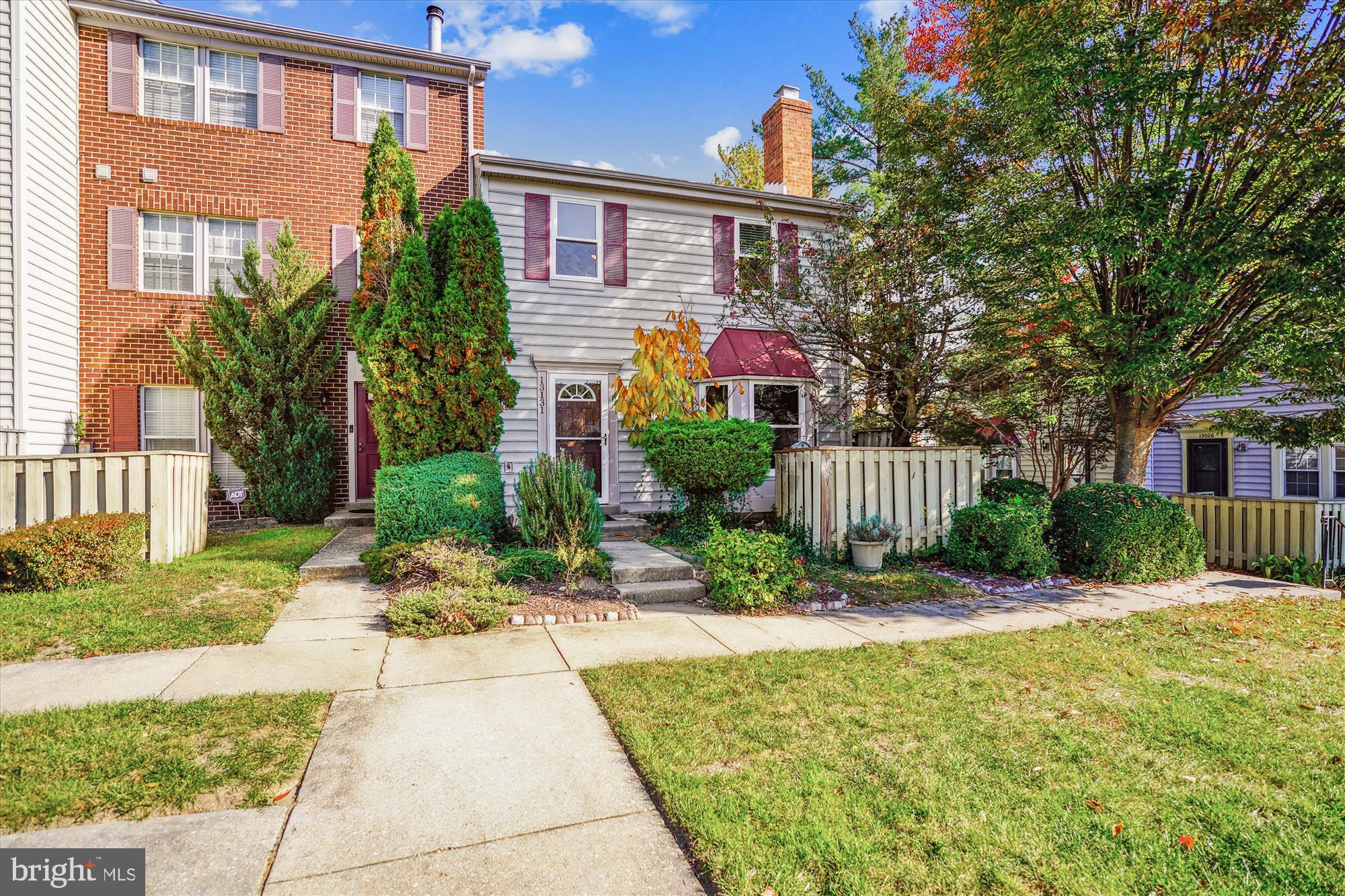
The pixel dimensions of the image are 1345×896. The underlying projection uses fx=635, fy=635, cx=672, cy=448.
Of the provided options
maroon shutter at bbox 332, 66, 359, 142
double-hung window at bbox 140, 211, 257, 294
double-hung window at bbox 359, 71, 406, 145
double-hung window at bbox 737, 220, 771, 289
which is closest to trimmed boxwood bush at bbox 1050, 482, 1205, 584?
double-hung window at bbox 737, 220, 771, 289

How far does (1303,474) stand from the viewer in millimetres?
12992

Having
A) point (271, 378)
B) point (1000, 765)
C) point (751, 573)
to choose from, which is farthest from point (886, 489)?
point (271, 378)

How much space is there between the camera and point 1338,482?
40.9ft

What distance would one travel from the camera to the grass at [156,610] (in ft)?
13.9

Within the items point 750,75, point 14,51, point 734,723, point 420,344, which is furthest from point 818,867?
point 750,75

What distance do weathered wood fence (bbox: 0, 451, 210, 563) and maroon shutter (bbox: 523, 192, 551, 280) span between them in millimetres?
5616

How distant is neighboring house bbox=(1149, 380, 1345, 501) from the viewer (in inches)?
492

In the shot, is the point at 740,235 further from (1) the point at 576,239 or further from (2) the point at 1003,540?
(2) the point at 1003,540

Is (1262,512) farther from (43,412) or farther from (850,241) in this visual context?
(43,412)

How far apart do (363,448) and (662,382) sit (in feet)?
18.0

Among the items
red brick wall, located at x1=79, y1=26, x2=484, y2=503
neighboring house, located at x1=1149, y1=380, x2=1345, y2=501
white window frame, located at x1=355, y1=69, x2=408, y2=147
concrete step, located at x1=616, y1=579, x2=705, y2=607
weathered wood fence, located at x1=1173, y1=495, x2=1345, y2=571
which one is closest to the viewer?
concrete step, located at x1=616, y1=579, x2=705, y2=607

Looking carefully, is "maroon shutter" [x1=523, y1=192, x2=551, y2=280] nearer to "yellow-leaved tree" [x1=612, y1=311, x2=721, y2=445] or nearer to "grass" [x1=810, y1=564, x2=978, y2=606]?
"yellow-leaved tree" [x1=612, y1=311, x2=721, y2=445]

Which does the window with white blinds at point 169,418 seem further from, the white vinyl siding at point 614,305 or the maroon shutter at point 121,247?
the white vinyl siding at point 614,305

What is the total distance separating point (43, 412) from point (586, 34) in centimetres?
1063
